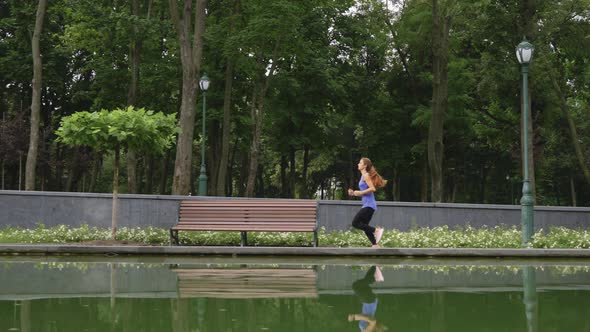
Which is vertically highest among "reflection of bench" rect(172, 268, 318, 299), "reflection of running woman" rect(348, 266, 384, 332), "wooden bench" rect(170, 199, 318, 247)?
"wooden bench" rect(170, 199, 318, 247)

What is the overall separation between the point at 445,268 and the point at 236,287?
4.60m

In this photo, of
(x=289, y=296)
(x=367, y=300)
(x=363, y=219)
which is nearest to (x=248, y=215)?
(x=363, y=219)

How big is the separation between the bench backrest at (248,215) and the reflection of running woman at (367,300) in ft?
13.1

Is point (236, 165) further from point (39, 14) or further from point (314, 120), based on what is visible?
point (39, 14)

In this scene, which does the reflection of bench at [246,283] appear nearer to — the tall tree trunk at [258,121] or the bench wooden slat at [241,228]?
the bench wooden slat at [241,228]

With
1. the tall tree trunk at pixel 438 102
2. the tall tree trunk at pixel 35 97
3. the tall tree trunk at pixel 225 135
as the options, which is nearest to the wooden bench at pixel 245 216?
the tall tree trunk at pixel 35 97

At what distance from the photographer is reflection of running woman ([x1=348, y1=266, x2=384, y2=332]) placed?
7.04 m

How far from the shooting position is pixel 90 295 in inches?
360

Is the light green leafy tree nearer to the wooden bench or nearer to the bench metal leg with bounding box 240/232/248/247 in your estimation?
the wooden bench

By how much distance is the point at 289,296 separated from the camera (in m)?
9.08

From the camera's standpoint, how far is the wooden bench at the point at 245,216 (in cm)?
1625

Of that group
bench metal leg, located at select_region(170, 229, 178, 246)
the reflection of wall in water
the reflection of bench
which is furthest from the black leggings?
bench metal leg, located at select_region(170, 229, 178, 246)

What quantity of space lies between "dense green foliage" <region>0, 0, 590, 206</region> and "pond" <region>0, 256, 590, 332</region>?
56.8 feet

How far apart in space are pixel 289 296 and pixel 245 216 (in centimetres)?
784
